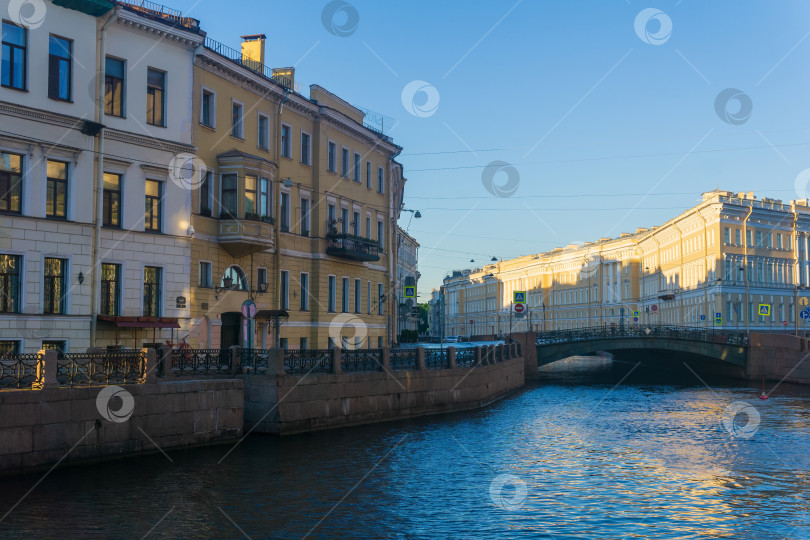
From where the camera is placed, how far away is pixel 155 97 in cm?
2686

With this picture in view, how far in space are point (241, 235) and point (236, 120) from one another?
15.2ft

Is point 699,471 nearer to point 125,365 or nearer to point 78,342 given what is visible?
point 125,365

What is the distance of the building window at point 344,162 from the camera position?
126ft

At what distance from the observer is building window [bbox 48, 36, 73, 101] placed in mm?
23480

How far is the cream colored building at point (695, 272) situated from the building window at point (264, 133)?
87.1 feet

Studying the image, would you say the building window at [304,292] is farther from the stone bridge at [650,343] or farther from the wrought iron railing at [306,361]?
the stone bridge at [650,343]

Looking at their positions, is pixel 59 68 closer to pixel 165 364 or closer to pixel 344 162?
pixel 165 364

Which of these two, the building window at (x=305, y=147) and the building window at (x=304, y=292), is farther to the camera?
the building window at (x=305, y=147)

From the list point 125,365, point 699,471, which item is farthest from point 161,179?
point 699,471

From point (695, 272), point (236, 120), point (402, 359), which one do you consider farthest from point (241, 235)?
point (695, 272)

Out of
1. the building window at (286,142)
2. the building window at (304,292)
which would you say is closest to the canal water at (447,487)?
the building window at (304,292)

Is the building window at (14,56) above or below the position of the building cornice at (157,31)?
below

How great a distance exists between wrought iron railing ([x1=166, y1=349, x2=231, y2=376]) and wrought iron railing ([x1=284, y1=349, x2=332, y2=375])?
1.58m

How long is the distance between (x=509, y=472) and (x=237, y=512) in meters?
6.71
